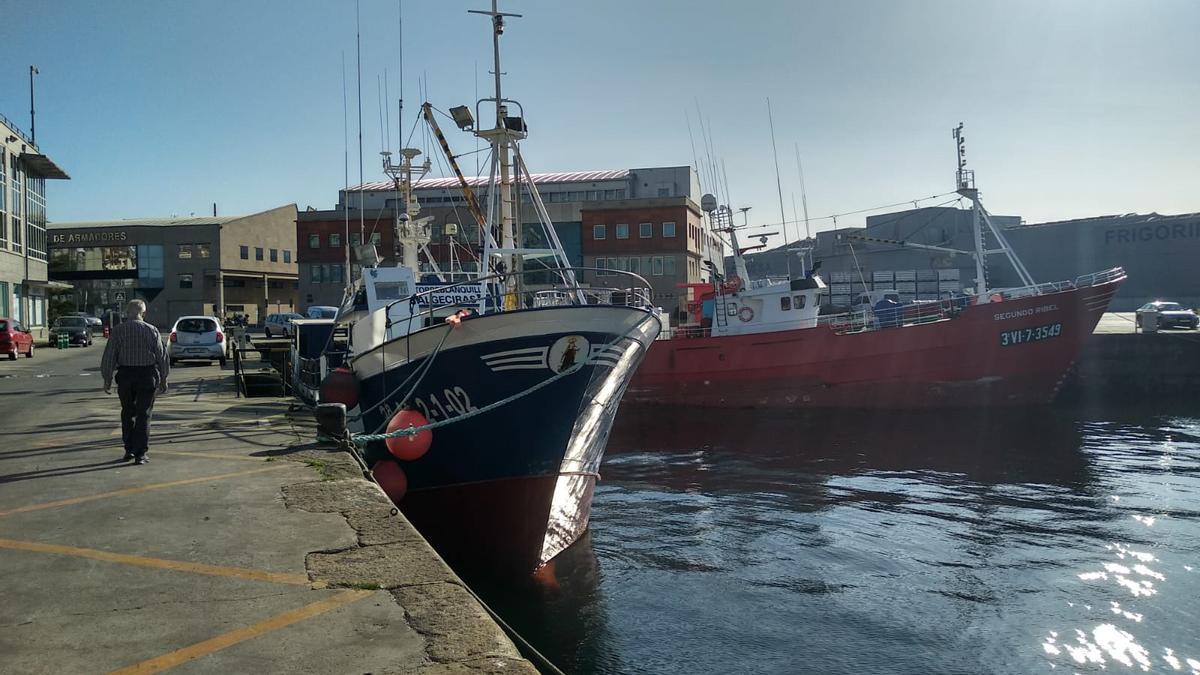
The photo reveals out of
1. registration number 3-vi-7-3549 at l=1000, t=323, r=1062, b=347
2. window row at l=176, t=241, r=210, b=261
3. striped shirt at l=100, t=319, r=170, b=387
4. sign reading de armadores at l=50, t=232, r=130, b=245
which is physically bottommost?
registration number 3-vi-7-3549 at l=1000, t=323, r=1062, b=347

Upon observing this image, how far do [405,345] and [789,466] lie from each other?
379 inches

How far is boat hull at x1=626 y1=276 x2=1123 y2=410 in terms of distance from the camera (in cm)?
2316

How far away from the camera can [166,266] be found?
65625mm

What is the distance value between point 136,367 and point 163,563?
340 centimetres

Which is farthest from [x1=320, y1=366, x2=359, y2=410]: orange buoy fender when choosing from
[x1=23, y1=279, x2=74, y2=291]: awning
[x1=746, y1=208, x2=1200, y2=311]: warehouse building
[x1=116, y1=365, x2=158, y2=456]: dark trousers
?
[x1=23, y1=279, x2=74, y2=291]: awning

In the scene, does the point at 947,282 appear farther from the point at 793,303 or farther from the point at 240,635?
the point at 240,635

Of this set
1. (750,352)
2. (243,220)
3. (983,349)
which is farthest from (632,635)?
(243,220)

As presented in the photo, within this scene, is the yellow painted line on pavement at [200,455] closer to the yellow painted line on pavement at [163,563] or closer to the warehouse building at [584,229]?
the yellow painted line on pavement at [163,563]

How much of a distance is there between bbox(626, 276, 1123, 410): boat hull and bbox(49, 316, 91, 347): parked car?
30.1 metres

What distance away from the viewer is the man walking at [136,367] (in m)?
7.37

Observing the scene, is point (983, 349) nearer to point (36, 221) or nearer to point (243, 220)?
point (36, 221)

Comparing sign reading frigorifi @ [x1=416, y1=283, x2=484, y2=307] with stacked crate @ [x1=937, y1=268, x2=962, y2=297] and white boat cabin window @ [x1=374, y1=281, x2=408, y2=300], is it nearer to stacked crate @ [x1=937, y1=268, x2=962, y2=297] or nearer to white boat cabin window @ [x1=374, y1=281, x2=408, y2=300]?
white boat cabin window @ [x1=374, y1=281, x2=408, y2=300]

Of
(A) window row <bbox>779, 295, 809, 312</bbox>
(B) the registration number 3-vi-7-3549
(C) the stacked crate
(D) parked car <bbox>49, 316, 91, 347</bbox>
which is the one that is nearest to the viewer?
(B) the registration number 3-vi-7-3549

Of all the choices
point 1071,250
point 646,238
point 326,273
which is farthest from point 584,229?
point 1071,250
